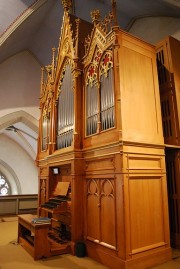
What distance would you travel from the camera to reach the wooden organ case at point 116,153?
3730 mm

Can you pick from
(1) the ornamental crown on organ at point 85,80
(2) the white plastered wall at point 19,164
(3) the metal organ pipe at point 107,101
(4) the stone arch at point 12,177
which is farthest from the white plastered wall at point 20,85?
(3) the metal organ pipe at point 107,101

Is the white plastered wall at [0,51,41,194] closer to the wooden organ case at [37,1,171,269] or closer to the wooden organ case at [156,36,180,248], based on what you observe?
the wooden organ case at [37,1,171,269]

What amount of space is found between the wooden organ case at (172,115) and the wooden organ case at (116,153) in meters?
0.63

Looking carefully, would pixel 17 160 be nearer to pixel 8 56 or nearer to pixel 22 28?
pixel 8 56

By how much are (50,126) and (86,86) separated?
1695 millimetres

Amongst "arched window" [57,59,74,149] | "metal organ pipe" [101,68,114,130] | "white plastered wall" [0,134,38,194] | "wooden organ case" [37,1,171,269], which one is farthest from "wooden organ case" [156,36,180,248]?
"white plastered wall" [0,134,38,194]

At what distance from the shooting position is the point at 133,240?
3.62 meters

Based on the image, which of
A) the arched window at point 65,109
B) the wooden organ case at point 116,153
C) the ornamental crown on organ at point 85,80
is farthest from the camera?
the arched window at point 65,109

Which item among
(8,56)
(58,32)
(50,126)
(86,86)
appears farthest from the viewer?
(8,56)

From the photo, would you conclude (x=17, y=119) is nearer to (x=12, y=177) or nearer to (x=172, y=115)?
(x=12, y=177)

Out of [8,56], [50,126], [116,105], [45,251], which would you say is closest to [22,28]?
[8,56]

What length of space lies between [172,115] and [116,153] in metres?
1.85

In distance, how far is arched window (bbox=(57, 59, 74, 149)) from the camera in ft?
17.4

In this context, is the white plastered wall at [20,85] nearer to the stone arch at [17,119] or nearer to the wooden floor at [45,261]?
the stone arch at [17,119]
